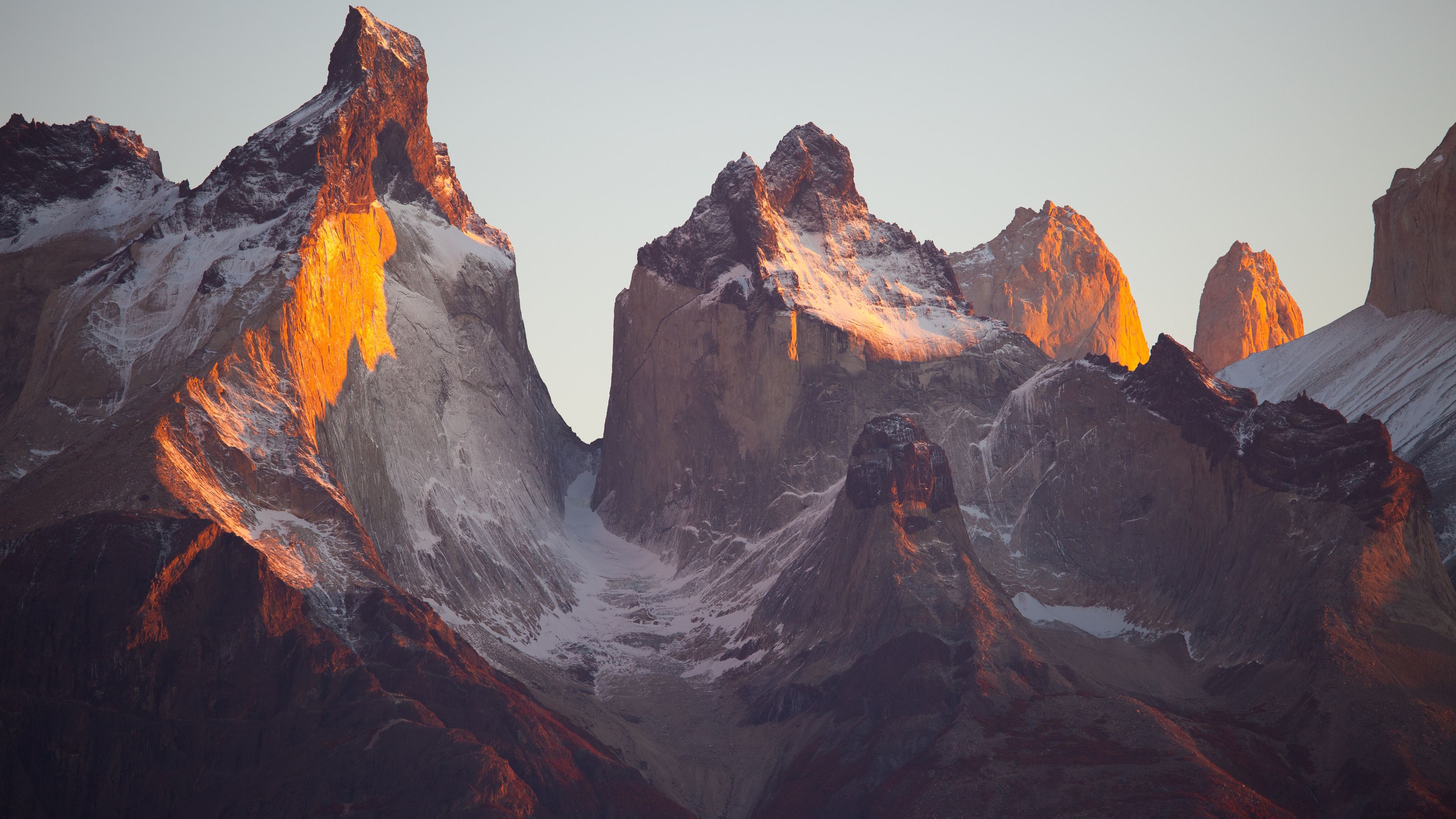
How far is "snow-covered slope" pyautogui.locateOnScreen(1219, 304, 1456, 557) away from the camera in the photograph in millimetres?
115375

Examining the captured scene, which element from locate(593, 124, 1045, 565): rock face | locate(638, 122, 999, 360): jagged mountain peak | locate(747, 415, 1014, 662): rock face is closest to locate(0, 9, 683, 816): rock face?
locate(593, 124, 1045, 565): rock face

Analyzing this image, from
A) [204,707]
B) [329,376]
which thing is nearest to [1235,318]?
[329,376]

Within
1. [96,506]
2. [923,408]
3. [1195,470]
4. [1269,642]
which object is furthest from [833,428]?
[96,506]

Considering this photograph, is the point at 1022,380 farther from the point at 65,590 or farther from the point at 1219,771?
the point at 65,590

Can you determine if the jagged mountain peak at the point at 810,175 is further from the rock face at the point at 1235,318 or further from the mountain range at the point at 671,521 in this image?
the rock face at the point at 1235,318

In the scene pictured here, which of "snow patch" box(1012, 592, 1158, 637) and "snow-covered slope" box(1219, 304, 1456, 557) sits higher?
"snow-covered slope" box(1219, 304, 1456, 557)

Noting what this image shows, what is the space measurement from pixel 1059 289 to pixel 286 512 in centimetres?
11648

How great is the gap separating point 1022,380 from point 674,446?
1206 inches

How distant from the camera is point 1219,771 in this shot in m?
86.6

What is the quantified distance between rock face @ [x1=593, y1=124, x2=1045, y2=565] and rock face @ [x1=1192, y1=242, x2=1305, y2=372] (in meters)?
45.2

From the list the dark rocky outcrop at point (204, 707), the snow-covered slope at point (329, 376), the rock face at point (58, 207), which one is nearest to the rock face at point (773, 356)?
the snow-covered slope at point (329, 376)

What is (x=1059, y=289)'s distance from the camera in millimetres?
193375

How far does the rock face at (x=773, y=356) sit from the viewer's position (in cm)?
14225

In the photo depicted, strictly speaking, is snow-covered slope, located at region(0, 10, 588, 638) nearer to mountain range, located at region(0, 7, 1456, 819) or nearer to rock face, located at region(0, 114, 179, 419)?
mountain range, located at region(0, 7, 1456, 819)
